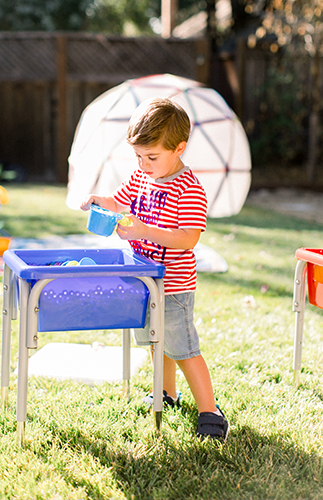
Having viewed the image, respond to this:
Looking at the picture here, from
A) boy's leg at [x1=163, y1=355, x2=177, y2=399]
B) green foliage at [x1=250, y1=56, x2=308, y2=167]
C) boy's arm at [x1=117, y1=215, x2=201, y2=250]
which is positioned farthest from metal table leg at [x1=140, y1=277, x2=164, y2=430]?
green foliage at [x1=250, y1=56, x2=308, y2=167]

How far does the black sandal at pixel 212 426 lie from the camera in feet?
6.51

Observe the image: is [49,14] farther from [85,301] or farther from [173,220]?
[85,301]

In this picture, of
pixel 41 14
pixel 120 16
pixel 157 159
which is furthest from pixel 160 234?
pixel 120 16

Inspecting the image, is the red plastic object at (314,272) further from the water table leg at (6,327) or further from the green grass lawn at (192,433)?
the water table leg at (6,327)

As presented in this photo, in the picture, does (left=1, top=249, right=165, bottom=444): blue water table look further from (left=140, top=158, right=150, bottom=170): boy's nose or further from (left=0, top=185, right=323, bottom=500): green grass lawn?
(left=140, top=158, right=150, bottom=170): boy's nose

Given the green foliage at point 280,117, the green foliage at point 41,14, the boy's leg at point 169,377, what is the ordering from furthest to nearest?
the green foliage at point 41,14, the green foliage at point 280,117, the boy's leg at point 169,377

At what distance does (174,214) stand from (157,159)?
0.20 m

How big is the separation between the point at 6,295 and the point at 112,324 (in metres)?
0.43

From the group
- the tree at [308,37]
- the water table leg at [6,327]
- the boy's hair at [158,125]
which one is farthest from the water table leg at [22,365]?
the tree at [308,37]

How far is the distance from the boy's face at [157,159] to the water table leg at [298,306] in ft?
2.31

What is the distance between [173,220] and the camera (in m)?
2.02

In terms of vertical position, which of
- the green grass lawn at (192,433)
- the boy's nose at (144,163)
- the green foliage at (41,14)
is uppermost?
the green foliage at (41,14)

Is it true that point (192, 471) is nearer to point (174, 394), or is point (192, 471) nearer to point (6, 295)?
point (174, 394)

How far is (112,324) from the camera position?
187cm
